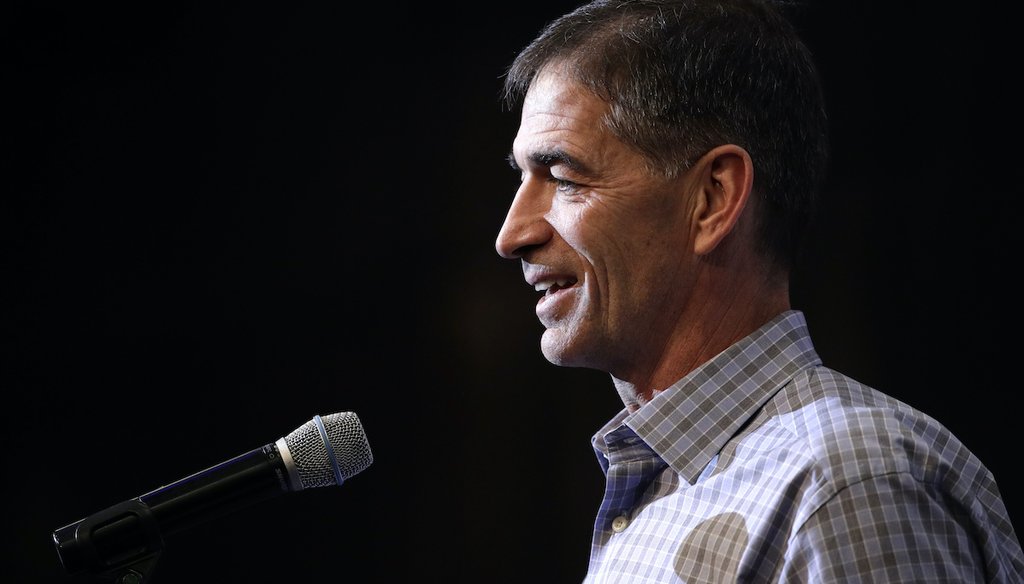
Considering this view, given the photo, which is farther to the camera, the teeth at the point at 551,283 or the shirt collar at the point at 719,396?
the teeth at the point at 551,283

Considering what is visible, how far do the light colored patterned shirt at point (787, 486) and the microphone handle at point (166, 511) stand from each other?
1.39 feet

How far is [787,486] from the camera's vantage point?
0.98 m

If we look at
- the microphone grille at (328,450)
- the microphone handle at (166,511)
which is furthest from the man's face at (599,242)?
the microphone handle at (166,511)

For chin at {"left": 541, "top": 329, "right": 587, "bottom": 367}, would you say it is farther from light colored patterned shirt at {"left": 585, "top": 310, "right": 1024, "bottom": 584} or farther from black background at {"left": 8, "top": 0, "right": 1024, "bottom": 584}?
black background at {"left": 8, "top": 0, "right": 1024, "bottom": 584}

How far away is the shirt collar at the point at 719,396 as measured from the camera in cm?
118

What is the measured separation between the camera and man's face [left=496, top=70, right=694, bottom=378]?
4.14 ft

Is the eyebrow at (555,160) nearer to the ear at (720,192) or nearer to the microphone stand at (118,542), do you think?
the ear at (720,192)

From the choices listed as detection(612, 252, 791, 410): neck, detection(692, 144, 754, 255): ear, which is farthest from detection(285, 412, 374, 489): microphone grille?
detection(692, 144, 754, 255): ear

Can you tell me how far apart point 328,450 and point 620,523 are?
1.25 feet

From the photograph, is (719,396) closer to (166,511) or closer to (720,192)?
(720,192)

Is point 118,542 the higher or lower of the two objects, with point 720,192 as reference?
lower

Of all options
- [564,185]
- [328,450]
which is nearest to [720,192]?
[564,185]

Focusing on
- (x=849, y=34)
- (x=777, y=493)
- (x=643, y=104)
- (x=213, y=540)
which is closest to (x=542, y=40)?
(x=643, y=104)

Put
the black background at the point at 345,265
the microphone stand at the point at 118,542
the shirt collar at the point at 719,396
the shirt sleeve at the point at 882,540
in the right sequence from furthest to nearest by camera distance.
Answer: the black background at the point at 345,265 < the shirt collar at the point at 719,396 < the microphone stand at the point at 118,542 < the shirt sleeve at the point at 882,540
